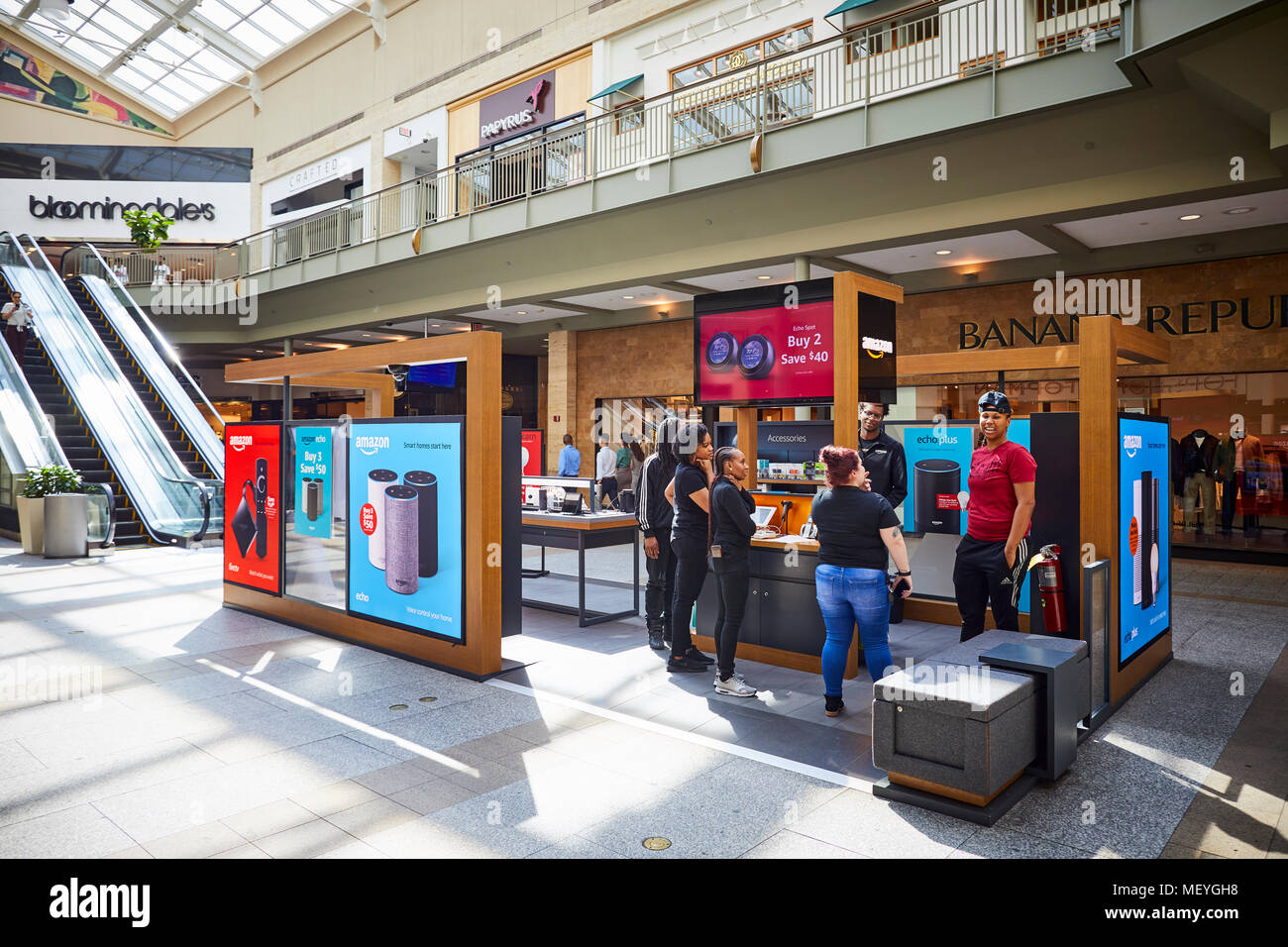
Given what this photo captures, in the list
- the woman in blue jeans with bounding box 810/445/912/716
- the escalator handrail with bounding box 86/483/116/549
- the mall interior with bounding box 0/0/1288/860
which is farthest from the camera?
the escalator handrail with bounding box 86/483/116/549

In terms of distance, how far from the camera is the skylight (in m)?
24.9

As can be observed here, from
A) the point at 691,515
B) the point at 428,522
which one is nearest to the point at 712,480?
the point at 691,515

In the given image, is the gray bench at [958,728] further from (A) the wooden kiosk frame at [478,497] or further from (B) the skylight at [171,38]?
(B) the skylight at [171,38]

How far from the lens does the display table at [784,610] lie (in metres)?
5.81

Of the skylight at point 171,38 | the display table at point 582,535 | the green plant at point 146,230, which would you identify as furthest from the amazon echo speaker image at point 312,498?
the skylight at point 171,38

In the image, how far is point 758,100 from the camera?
11.9 m

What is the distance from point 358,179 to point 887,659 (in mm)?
22776

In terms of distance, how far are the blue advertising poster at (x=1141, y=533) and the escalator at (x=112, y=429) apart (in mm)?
11814

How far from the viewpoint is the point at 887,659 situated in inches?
184

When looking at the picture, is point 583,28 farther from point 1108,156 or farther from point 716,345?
point 716,345

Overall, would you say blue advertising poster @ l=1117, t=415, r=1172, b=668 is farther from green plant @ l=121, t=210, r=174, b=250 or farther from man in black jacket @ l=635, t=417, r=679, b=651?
green plant @ l=121, t=210, r=174, b=250

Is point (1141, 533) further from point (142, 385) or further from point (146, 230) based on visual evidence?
point (146, 230)

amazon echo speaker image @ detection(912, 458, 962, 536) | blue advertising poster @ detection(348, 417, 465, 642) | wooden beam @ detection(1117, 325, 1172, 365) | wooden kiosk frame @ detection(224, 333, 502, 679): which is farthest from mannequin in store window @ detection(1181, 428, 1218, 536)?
blue advertising poster @ detection(348, 417, 465, 642)

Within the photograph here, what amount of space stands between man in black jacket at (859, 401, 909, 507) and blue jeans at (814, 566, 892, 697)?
6.61 ft
